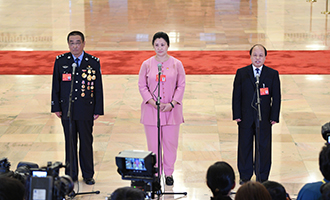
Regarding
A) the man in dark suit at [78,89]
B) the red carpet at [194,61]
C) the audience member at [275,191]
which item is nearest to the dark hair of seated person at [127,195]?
the audience member at [275,191]

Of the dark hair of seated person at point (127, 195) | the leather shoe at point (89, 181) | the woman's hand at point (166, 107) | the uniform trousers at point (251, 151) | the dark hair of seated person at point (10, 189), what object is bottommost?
the leather shoe at point (89, 181)

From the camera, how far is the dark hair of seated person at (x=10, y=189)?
2.64 meters

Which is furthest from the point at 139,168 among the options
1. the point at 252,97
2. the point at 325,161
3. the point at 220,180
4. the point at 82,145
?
the point at 252,97

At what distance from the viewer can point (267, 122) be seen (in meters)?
5.03

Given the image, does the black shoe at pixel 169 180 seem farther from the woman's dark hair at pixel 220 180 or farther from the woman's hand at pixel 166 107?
the woman's dark hair at pixel 220 180

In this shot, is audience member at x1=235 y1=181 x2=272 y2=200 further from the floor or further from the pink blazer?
the pink blazer

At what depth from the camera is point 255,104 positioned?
16.4 ft

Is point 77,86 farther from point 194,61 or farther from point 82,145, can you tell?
point 194,61

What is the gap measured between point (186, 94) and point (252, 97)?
330cm

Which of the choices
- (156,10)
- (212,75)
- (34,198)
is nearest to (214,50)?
(212,75)

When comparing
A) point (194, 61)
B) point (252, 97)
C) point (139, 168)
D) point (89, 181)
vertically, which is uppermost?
point (194, 61)

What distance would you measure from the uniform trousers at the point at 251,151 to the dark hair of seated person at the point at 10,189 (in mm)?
2857

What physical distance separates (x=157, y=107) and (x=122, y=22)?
1007 centimetres

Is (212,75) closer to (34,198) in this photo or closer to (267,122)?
(267,122)
